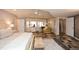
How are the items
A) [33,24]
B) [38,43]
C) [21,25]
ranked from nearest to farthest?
[21,25] → [33,24] → [38,43]

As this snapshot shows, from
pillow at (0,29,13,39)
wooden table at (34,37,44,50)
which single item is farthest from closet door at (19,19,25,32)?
wooden table at (34,37,44,50)

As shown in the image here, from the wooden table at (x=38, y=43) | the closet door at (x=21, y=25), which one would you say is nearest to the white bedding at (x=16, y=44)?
the closet door at (x=21, y=25)

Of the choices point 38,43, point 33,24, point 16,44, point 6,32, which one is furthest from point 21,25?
point 38,43

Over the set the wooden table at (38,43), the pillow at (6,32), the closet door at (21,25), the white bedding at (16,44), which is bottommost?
the wooden table at (38,43)

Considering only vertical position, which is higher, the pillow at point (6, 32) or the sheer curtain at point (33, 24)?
the sheer curtain at point (33, 24)

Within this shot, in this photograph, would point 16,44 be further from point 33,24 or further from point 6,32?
point 6,32

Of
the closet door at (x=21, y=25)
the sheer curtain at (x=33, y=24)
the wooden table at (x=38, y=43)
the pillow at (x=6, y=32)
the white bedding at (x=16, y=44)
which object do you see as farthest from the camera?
the wooden table at (x=38, y=43)

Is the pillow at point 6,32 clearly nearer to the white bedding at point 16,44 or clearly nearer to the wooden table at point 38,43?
the white bedding at point 16,44

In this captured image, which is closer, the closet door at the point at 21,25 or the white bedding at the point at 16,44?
the white bedding at the point at 16,44

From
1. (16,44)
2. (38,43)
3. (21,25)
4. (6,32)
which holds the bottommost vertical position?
(38,43)

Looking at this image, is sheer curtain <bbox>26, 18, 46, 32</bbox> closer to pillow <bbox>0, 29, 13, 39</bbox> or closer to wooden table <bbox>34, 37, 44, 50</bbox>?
pillow <bbox>0, 29, 13, 39</bbox>

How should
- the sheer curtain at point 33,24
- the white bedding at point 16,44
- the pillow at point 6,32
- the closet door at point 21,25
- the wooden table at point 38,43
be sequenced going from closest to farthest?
the white bedding at point 16,44 < the closet door at point 21,25 < the sheer curtain at point 33,24 < the pillow at point 6,32 < the wooden table at point 38,43
